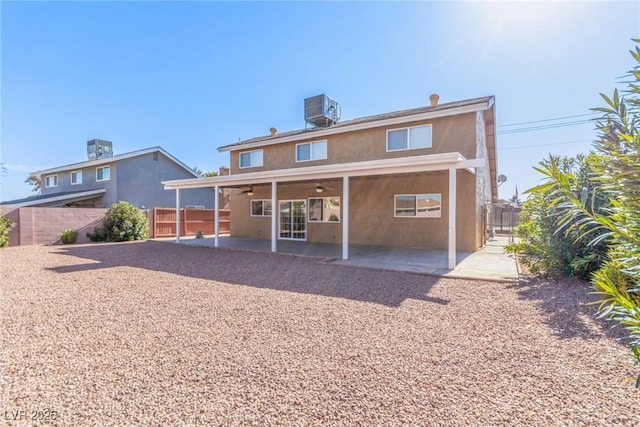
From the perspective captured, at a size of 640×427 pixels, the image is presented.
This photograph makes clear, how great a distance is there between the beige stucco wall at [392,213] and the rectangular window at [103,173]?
11311mm

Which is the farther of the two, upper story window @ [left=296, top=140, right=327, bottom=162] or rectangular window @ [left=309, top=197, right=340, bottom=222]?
upper story window @ [left=296, top=140, right=327, bottom=162]

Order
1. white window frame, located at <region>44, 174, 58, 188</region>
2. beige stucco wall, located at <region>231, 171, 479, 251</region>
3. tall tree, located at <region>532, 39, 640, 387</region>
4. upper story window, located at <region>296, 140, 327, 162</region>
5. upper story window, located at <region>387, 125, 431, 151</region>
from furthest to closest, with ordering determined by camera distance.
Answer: white window frame, located at <region>44, 174, 58, 188</region>
upper story window, located at <region>296, 140, 327, 162</region>
upper story window, located at <region>387, 125, 431, 151</region>
beige stucco wall, located at <region>231, 171, 479, 251</region>
tall tree, located at <region>532, 39, 640, 387</region>

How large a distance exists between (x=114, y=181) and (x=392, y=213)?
57.3 feet

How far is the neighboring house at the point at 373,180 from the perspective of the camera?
10.4 metres

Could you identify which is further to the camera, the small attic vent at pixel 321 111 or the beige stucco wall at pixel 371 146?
the small attic vent at pixel 321 111

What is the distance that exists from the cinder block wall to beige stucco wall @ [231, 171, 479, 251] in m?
8.54

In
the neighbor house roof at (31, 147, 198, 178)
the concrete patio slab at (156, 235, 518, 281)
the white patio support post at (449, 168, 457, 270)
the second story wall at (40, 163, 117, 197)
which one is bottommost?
the concrete patio slab at (156, 235, 518, 281)

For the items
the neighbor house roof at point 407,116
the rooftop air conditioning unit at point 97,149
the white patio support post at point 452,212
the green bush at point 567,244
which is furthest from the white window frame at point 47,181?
the green bush at point 567,244

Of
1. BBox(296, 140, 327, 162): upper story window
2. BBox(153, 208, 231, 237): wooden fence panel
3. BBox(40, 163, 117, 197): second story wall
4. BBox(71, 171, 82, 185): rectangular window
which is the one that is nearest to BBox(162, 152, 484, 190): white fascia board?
BBox(296, 140, 327, 162): upper story window

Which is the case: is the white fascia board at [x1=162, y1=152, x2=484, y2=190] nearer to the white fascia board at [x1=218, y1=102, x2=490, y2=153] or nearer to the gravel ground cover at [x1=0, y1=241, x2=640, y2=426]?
the gravel ground cover at [x1=0, y1=241, x2=640, y2=426]

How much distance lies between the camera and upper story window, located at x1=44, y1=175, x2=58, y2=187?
75.6ft

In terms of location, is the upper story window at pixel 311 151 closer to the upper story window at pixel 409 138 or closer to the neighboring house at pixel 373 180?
the neighboring house at pixel 373 180

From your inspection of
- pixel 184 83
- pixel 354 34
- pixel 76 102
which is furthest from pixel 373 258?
pixel 76 102

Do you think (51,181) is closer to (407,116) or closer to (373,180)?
(373,180)
